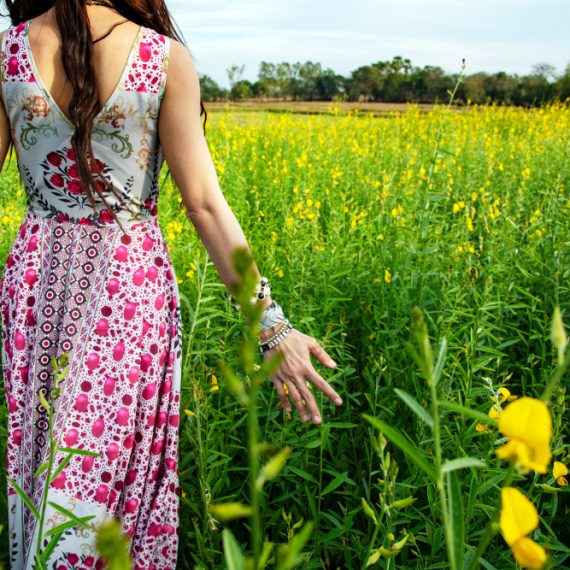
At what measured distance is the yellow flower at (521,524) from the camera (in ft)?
1.02

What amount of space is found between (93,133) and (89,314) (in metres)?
0.37

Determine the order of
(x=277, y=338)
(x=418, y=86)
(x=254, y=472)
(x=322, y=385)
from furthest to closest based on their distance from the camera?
(x=418, y=86), (x=277, y=338), (x=322, y=385), (x=254, y=472)

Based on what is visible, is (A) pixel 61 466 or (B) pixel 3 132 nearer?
(A) pixel 61 466

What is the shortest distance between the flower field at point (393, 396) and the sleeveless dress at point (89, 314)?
146 mm

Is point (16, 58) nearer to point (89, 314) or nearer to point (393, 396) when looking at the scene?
point (89, 314)

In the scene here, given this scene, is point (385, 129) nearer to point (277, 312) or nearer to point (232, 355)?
point (232, 355)

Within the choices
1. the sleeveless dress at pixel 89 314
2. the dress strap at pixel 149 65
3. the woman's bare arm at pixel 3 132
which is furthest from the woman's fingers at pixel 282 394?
the woman's bare arm at pixel 3 132

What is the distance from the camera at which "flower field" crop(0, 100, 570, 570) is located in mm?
417

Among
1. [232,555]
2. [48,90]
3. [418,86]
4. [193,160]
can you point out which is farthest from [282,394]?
[418,86]

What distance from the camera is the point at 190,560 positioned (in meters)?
1.69

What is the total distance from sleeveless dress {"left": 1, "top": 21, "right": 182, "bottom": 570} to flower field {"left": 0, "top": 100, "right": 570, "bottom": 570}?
0.15 m

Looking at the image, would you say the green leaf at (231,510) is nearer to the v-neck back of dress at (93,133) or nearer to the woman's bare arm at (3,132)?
the v-neck back of dress at (93,133)

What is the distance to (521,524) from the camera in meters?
0.31

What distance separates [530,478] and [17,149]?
5.34 feet
